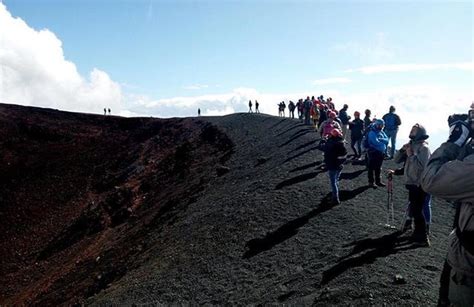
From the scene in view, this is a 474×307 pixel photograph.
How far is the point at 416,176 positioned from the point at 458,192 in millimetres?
5774

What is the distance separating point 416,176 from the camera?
361 inches

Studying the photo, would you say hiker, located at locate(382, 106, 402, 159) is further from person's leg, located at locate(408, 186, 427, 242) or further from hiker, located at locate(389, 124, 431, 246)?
person's leg, located at locate(408, 186, 427, 242)

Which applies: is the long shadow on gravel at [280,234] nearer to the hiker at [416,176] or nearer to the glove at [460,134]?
the hiker at [416,176]

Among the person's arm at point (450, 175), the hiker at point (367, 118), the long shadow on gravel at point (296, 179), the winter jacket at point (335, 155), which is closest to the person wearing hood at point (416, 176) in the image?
the winter jacket at point (335, 155)

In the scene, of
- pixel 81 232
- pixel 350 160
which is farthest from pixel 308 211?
Result: pixel 81 232

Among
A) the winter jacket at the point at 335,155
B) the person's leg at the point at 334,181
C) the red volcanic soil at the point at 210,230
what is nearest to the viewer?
the red volcanic soil at the point at 210,230

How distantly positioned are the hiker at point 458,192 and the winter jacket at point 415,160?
196 inches

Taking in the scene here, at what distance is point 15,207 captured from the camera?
34.2 meters

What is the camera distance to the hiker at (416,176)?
29.6 feet

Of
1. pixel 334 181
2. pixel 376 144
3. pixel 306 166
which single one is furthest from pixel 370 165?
pixel 306 166

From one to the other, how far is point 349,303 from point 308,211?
5742 mm

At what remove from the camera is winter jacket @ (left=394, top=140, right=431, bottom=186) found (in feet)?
29.7

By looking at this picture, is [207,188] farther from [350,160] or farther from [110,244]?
[350,160]

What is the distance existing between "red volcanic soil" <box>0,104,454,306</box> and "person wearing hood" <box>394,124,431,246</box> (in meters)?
0.40
